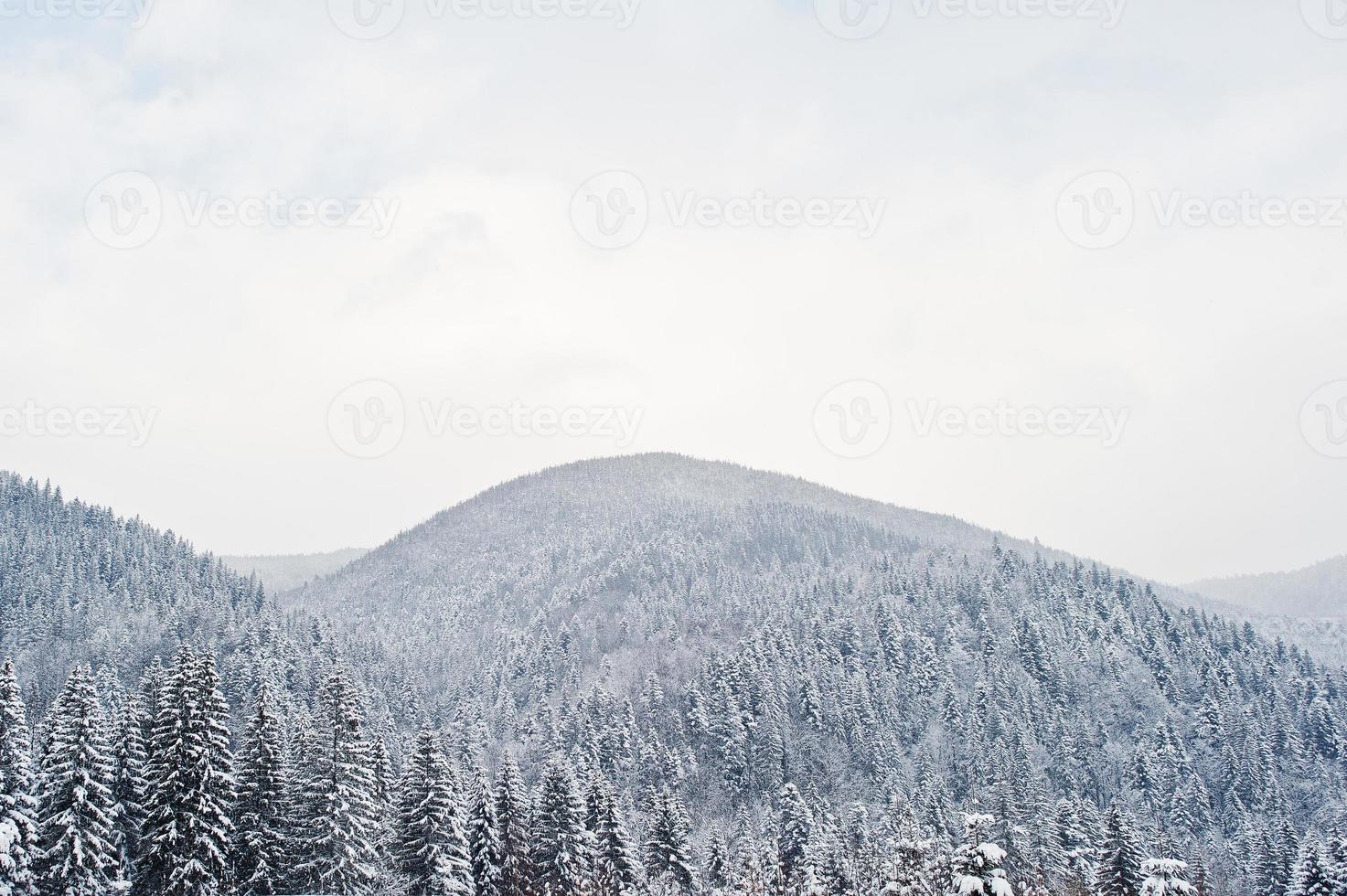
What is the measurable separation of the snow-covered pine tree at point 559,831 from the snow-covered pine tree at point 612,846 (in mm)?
674

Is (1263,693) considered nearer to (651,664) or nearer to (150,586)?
(651,664)

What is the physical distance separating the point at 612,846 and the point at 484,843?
8.49 m

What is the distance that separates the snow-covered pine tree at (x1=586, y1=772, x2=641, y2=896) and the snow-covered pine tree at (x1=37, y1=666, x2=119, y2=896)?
A: 74.5ft

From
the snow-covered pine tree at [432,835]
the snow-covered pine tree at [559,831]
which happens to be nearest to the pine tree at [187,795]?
the snow-covered pine tree at [432,835]

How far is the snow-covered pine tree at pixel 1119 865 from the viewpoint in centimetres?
4606

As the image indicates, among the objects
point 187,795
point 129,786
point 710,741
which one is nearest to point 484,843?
point 187,795

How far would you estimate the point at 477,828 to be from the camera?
44.7 meters

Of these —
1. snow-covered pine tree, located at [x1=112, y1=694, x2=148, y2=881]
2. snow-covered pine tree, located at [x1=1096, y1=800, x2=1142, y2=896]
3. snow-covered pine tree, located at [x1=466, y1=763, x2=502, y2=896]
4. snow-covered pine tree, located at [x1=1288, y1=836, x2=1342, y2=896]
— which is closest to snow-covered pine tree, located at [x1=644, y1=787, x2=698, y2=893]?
snow-covered pine tree, located at [x1=466, y1=763, x2=502, y2=896]

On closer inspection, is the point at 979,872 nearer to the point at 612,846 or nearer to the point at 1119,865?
the point at 612,846

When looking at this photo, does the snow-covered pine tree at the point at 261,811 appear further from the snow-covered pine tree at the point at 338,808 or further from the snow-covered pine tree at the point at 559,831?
the snow-covered pine tree at the point at 559,831

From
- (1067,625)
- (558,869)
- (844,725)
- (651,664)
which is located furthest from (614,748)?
(1067,625)

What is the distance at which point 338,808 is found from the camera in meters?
39.2

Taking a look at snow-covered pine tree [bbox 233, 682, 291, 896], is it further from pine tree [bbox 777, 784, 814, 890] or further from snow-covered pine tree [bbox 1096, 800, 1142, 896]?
snow-covered pine tree [bbox 1096, 800, 1142, 896]

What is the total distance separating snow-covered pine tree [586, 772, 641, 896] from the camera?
48.7m
